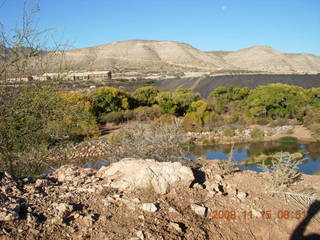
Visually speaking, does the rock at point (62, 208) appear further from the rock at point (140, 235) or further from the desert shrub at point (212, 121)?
the desert shrub at point (212, 121)

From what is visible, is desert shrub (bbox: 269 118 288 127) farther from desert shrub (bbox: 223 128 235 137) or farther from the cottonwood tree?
the cottonwood tree

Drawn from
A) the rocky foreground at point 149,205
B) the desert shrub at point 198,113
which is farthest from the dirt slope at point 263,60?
the rocky foreground at point 149,205

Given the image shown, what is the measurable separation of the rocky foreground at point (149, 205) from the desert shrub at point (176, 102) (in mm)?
20998

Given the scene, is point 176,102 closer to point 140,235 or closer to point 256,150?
point 256,150

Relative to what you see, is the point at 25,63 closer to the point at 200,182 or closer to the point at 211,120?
the point at 200,182

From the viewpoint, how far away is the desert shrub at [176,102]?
1017 inches

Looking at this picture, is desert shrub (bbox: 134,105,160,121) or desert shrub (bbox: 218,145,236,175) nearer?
desert shrub (bbox: 218,145,236,175)

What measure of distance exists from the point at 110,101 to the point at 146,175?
2213 centimetres

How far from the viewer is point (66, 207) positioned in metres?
3.16

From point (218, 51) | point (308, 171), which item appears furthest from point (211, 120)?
point (218, 51)

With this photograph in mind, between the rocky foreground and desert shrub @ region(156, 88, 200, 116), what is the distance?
21.0m

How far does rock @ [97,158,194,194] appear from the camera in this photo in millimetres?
3934

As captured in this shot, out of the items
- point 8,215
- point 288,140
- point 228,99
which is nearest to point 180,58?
point 228,99
